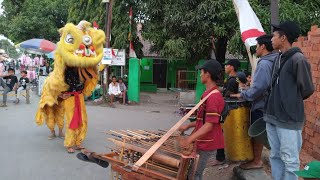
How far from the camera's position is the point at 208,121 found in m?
3.36

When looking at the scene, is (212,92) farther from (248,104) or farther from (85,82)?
(85,82)

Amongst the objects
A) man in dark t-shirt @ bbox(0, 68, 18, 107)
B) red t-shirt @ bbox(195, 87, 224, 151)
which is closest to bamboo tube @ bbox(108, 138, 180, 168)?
red t-shirt @ bbox(195, 87, 224, 151)

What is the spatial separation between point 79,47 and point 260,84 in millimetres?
3517

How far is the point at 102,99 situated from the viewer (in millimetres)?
13078

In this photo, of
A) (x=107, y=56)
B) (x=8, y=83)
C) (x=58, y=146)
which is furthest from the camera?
(x=8, y=83)

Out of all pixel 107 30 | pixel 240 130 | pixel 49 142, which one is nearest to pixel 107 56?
pixel 107 30

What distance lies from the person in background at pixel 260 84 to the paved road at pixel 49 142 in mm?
2120

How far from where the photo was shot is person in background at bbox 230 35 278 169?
12.3 feet

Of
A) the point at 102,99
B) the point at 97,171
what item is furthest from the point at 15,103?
the point at 97,171

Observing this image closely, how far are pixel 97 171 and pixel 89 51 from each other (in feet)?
6.91

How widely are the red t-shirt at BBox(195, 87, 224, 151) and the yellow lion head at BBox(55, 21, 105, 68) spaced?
121 inches

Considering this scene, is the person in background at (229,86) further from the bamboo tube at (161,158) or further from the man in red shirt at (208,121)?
the bamboo tube at (161,158)

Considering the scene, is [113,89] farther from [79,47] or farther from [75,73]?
[79,47]

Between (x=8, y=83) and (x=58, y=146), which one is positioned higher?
(x=8, y=83)
